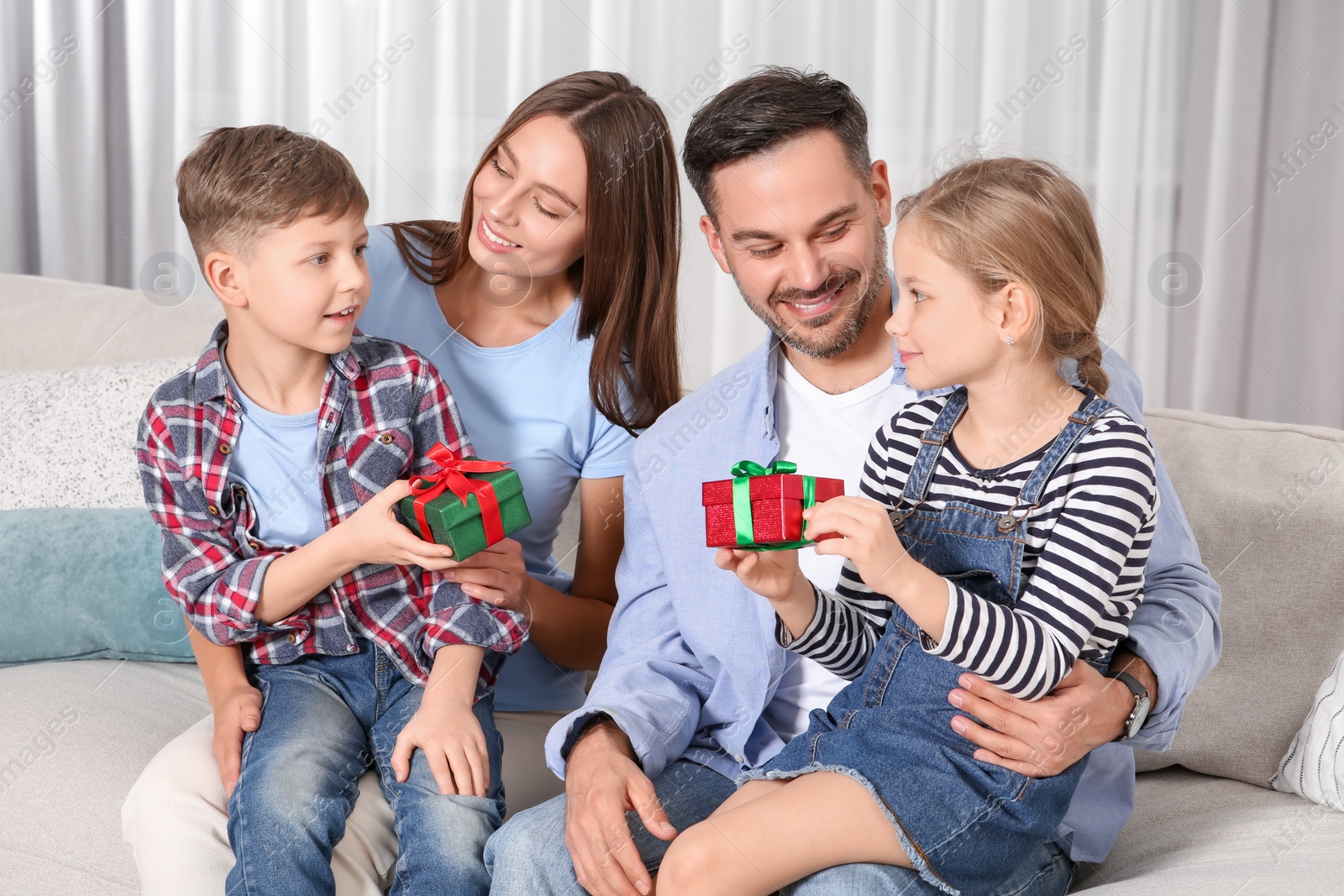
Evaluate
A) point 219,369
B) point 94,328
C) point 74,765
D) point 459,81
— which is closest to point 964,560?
point 219,369

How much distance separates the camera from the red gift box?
48.5 inches

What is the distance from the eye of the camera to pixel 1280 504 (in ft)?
5.75

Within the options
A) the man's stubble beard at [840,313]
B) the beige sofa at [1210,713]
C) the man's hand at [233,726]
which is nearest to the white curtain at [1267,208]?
the beige sofa at [1210,713]

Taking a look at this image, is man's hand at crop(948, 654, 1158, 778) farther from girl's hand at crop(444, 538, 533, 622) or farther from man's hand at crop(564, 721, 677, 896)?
girl's hand at crop(444, 538, 533, 622)

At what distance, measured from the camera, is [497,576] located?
167 centimetres

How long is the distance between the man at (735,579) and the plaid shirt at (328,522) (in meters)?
0.24

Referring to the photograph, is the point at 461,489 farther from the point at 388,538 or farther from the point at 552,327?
the point at 552,327

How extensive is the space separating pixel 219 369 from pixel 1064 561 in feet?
3.90

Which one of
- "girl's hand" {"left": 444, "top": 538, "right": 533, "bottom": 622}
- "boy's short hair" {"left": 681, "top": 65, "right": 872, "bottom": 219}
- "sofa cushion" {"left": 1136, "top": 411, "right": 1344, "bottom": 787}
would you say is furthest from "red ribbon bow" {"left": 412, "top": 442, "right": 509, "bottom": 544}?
"sofa cushion" {"left": 1136, "top": 411, "right": 1344, "bottom": 787}

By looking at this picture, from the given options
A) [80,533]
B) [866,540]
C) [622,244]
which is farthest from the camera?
[80,533]

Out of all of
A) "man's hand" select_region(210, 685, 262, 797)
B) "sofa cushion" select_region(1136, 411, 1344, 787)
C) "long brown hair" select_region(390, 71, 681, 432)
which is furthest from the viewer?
"long brown hair" select_region(390, 71, 681, 432)

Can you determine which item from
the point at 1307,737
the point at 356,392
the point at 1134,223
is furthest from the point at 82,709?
the point at 1134,223

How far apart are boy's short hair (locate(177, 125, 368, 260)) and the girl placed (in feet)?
2.55

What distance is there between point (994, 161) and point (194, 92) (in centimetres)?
320
